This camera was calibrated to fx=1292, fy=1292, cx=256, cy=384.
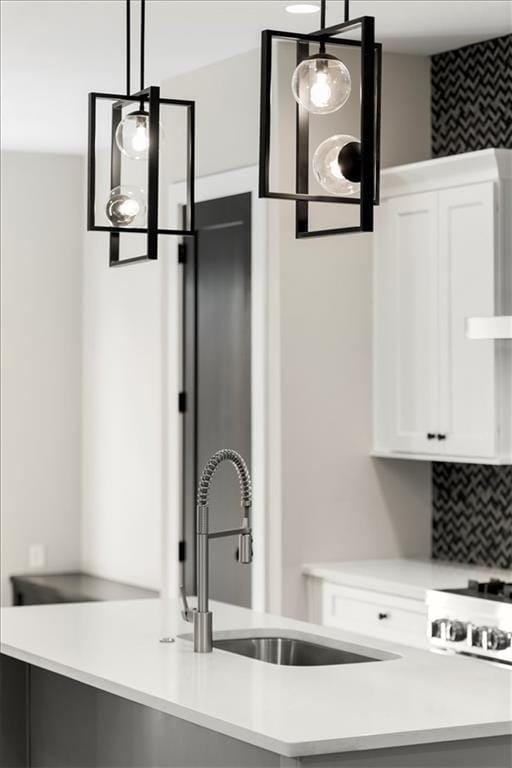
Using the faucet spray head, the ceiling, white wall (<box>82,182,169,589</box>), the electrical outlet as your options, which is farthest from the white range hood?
the electrical outlet

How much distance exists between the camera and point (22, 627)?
344 cm

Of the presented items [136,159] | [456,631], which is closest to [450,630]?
[456,631]

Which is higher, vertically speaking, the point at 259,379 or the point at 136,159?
the point at 136,159

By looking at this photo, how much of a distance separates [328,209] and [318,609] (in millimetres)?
1552

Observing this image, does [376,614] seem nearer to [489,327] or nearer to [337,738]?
[489,327]

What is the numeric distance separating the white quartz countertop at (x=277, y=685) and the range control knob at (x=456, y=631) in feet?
3.11

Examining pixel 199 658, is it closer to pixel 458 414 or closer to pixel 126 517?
pixel 458 414

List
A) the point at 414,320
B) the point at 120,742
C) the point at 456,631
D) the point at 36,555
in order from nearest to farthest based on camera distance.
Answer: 1. the point at 120,742
2. the point at 456,631
3. the point at 414,320
4. the point at 36,555

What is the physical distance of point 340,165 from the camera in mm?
2660

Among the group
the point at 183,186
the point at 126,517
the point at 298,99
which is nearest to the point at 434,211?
the point at 183,186

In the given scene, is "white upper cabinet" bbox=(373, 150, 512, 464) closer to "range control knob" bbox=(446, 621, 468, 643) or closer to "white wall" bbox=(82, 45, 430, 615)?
"white wall" bbox=(82, 45, 430, 615)

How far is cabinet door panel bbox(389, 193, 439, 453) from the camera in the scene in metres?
4.86

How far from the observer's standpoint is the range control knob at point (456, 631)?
4.27 metres

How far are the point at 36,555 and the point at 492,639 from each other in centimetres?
381
